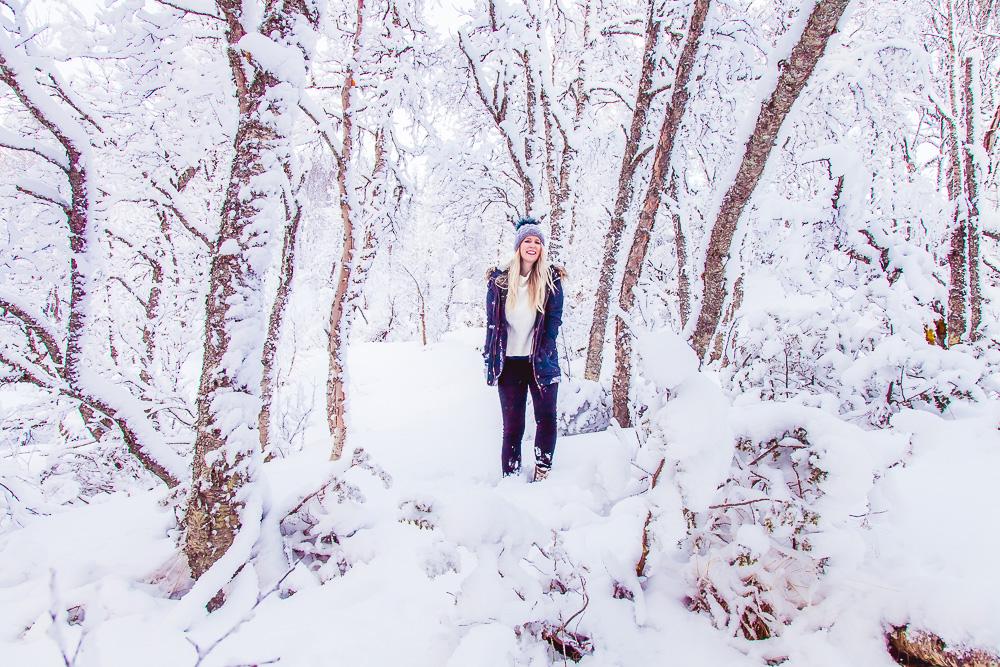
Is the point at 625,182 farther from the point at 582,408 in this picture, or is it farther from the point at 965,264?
the point at 965,264

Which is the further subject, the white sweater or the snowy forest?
the white sweater

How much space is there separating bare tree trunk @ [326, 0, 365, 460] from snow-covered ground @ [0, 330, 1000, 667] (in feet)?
11.2

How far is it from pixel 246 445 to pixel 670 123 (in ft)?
12.2

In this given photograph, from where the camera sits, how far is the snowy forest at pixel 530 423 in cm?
115

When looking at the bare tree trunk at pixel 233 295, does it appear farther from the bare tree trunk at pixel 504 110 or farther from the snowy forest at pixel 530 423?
the bare tree trunk at pixel 504 110

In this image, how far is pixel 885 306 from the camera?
2775 mm

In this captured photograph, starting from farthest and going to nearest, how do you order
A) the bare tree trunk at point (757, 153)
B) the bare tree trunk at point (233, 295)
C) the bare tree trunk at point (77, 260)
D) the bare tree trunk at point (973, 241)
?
1. the bare tree trunk at point (973, 241)
2. the bare tree trunk at point (77, 260)
3. the bare tree trunk at point (757, 153)
4. the bare tree trunk at point (233, 295)

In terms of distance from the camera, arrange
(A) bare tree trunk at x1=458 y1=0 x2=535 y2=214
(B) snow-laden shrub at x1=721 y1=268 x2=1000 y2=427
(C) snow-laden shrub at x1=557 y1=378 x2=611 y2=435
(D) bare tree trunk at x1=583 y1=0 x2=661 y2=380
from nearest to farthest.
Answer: (B) snow-laden shrub at x1=721 y1=268 x2=1000 y2=427, (C) snow-laden shrub at x1=557 y1=378 x2=611 y2=435, (D) bare tree trunk at x1=583 y1=0 x2=661 y2=380, (A) bare tree trunk at x1=458 y1=0 x2=535 y2=214

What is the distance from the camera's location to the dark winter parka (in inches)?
110

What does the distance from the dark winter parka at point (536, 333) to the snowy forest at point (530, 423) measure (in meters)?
0.42

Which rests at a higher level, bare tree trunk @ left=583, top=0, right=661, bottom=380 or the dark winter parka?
bare tree trunk @ left=583, top=0, right=661, bottom=380

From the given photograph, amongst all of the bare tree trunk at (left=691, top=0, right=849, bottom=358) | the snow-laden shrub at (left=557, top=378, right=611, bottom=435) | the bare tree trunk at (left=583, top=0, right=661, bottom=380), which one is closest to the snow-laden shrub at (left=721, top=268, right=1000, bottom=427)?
the bare tree trunk at (left=691, top=0, right=849, bottom=358)

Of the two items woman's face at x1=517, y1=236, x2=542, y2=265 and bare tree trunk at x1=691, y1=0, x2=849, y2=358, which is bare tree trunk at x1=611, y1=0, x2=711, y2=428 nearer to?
woman's face at x1=517, y1=236, x2=542, y2=265

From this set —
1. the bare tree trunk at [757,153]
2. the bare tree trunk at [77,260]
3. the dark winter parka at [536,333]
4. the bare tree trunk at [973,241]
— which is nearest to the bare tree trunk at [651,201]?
the dark winter parka at [536,333]
